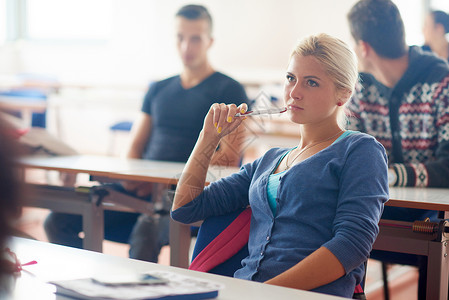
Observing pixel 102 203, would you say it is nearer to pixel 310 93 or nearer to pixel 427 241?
pixel 310 93

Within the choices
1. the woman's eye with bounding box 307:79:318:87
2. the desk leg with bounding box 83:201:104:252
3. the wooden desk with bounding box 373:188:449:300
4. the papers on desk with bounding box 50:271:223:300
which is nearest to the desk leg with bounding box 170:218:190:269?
the desk leg with bounding box 83:201:104:252

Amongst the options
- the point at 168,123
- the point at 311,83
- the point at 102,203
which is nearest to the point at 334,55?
the point at 311,83

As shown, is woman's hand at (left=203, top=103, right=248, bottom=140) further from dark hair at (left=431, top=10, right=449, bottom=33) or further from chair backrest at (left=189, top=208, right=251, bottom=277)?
dark hair at (left=431, top=10, right=449, bottom=33)

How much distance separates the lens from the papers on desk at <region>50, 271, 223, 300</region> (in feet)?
2.67

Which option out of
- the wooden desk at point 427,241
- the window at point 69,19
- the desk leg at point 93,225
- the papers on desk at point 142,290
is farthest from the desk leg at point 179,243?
the window at point 69,19

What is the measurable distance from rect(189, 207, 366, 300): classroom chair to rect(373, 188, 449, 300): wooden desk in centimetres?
41

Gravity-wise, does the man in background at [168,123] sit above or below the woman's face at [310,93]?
below

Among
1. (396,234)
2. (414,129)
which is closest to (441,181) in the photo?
(414,129)

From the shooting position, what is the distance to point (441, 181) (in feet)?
6.07

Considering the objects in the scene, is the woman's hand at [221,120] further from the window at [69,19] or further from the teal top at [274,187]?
the window at [69,19]

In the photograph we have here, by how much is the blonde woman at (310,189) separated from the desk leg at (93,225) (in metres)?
0.68

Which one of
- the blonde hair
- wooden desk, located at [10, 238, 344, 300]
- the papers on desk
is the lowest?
wooden desk, located at [10, 238, 344, 300]

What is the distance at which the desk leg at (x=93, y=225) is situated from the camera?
2072mm

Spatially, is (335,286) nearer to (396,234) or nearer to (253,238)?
(253,238)
